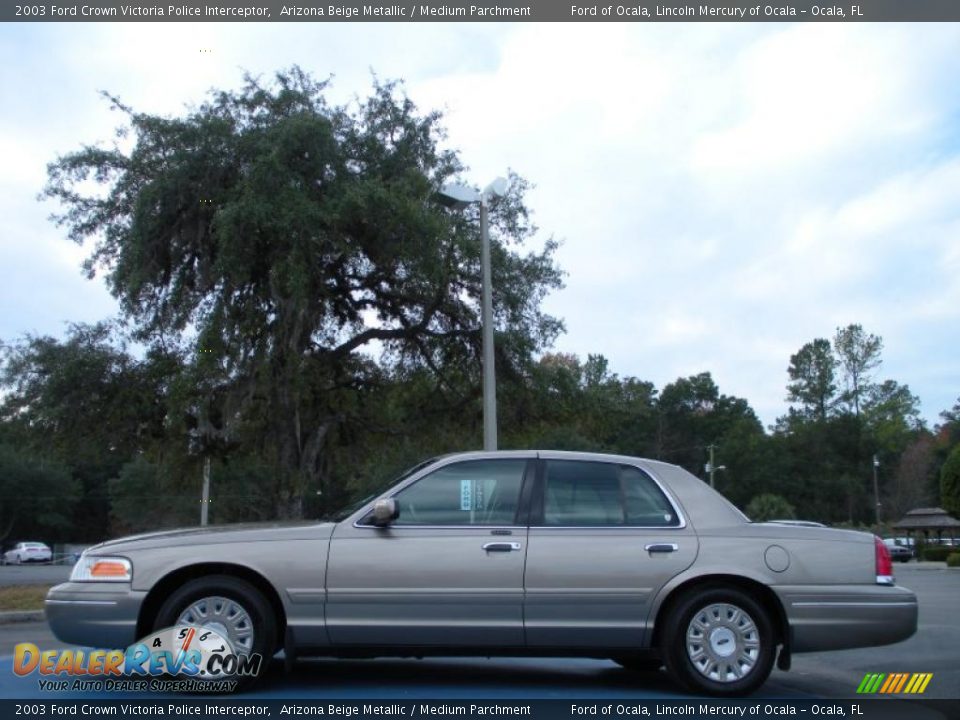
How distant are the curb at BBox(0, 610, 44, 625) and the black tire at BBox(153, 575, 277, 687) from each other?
7.93 metres

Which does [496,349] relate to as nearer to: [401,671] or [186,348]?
[186,348]

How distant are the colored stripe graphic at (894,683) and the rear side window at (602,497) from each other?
6.94 ft

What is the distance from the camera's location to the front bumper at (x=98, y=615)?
6.64m

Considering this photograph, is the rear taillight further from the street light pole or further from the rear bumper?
the street light pole

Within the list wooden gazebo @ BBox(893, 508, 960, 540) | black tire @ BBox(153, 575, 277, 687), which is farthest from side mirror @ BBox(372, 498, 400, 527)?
wooden gazebo @ BBox(893, 508, 960, 540)

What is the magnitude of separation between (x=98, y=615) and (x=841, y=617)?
485 cm

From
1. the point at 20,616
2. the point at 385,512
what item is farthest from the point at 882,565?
the point at 20,616

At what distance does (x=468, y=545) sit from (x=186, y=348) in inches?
529

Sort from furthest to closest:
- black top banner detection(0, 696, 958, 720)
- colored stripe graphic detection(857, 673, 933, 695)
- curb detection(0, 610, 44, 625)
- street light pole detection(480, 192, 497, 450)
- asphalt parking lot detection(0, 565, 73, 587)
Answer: asphalt parking lot detection(0, 565, 73, 587), street light pole detection(480, 192, 497, 450), curb detection(0, 610, 44, 625), colored stripe graphic detection(857, 673, 933, 695), black top banner detection(0, 696, 958, 720)

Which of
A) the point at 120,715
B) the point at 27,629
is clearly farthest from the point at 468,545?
the point at 27,629

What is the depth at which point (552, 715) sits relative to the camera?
6.16 meters

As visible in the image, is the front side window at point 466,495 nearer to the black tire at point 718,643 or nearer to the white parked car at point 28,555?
the black tire at point 718,643

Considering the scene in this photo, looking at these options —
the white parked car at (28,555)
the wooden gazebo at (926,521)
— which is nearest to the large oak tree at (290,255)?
the white parked car at (28,555)

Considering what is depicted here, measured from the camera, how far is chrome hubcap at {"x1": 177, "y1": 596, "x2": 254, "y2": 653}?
6688 millimetres
